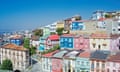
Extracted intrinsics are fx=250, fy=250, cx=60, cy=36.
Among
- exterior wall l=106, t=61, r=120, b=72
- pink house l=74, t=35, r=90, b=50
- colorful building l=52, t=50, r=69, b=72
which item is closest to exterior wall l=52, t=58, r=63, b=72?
colorful building l=52, t=50, r=69, b=72

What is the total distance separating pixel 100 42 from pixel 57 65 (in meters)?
10.7

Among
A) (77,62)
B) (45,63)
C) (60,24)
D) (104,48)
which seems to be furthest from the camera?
(60,24)

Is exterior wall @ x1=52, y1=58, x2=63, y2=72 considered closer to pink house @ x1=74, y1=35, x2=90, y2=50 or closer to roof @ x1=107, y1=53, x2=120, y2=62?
pink house @ x1=74, y1=35, x2=90, y2=50

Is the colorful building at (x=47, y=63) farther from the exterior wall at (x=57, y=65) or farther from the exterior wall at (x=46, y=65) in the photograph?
the exterior wall at (x=57, y=65)

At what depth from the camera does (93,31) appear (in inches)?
2520

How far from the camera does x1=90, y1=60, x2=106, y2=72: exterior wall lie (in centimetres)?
4631

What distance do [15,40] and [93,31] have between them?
1538 inches

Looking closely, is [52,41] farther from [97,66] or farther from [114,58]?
[114,58]

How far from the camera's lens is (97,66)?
155ft

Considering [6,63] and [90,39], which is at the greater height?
[90,39]

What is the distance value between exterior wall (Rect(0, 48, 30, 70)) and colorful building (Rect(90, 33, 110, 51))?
62.0 feet

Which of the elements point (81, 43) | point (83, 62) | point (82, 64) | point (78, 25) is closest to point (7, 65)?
point (81, 43)

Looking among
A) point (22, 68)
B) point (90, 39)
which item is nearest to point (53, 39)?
point (22, 68)

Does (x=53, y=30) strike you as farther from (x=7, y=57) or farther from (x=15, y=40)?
(x=7, y=57)
